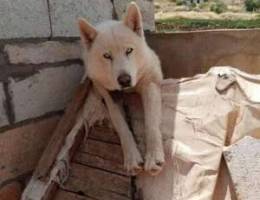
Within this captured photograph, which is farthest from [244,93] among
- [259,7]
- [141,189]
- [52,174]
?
[259,7]

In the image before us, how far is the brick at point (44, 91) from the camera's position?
2287mm

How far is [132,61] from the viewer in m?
2.07

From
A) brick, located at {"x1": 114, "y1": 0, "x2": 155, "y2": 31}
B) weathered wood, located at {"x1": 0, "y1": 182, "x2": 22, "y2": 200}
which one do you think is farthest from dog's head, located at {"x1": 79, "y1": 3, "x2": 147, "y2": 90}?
brick, located at {"x1": 114, "y1": 0, "x2": 155, "y2": 31}

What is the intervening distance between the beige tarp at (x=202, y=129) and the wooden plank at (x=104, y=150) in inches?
5.5

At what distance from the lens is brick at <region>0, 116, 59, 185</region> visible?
7.34ft

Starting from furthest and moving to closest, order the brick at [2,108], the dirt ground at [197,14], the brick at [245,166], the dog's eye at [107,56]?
the dirt ground at [197,14] → the brick at [2,108] → the dog's eye at [107,56] → the brick at [245,166]

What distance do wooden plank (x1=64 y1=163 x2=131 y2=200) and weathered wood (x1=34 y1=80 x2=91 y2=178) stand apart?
0.42 feet

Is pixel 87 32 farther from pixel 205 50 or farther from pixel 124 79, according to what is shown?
pixel 205 50

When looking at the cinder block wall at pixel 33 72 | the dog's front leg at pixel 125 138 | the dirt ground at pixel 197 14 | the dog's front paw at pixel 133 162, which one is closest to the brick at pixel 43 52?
Answer: the cinder block wall at pixel 33 72

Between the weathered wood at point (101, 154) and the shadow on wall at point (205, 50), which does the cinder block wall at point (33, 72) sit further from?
the shadow on wall at point (205, 50)

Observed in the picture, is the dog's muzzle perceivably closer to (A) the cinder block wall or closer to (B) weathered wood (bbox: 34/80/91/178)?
(B) weathered wood (bbox: 34/80/91/178)

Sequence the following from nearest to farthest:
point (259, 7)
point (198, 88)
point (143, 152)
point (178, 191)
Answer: point (178, 191) < point (143, 152) < point (198, 88) < point (259, 7)

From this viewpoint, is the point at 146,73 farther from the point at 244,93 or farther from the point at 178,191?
the point at 178,191

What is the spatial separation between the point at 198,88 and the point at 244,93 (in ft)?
0.71
